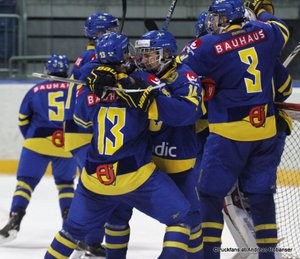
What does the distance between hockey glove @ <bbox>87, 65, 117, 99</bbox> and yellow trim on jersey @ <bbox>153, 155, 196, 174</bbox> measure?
51 cm

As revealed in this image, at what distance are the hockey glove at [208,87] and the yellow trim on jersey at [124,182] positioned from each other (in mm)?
621

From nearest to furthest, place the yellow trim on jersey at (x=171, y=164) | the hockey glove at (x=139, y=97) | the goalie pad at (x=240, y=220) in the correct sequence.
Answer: the hockey glove at (x=139, y=97) → the yellow trim on jersey at (x=171, y=164) → the goalie pad at (x=240, y=220)

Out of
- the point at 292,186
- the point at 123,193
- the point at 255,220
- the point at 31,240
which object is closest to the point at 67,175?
the point at 31,240

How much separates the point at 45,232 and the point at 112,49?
7.47ft

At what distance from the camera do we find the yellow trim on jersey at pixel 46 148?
538cm

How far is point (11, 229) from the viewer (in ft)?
17.1

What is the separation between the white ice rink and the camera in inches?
194

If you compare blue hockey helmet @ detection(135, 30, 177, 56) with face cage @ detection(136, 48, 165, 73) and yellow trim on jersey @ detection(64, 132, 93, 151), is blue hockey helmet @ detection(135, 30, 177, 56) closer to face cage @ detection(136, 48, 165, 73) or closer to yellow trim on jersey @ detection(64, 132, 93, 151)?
face cage @ detection(136, 48, 165, 73)

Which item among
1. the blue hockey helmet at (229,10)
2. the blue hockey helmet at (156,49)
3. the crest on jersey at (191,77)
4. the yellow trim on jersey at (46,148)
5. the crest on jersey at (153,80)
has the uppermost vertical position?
the blue hockey helmet at (229,10)

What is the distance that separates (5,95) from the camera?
764 cm

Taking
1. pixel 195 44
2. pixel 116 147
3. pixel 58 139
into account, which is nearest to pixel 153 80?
pixel 116 147

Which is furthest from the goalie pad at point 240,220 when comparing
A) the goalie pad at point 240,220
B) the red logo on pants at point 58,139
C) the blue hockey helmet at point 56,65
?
the blue hockey helmet at point 56,65

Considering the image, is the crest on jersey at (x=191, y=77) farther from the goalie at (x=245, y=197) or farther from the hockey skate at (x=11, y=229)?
the hockey skate at (x=11, y=229)

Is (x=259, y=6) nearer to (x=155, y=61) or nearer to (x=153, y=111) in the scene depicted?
(x=155, y=61)
